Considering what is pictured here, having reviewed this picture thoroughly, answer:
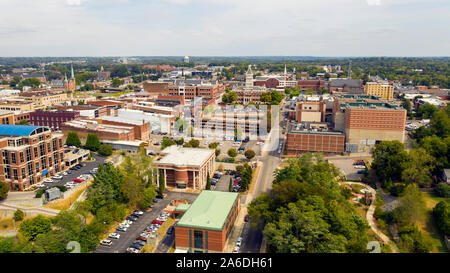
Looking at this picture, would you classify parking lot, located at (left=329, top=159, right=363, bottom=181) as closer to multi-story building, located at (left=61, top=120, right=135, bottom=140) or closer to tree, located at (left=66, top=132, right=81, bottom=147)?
multi-story building, located at (left=61, top=120, right=135, bottom=140)

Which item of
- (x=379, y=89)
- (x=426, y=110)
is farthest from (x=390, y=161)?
(x=379, y=89)

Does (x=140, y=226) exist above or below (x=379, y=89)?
below

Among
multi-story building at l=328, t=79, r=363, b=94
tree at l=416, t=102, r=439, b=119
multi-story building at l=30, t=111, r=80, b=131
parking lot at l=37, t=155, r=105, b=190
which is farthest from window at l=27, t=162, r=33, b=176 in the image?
multi-story building at l=328, t=79, r=363, b=94

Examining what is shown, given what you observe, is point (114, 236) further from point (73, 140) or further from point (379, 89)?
point (379, 89)

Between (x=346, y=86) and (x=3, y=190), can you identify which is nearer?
(x=3, y=190)

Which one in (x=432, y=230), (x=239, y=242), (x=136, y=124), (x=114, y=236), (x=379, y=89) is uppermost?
(x=379, y=89)

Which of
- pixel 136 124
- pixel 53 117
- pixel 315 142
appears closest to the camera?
pixel 315 142
